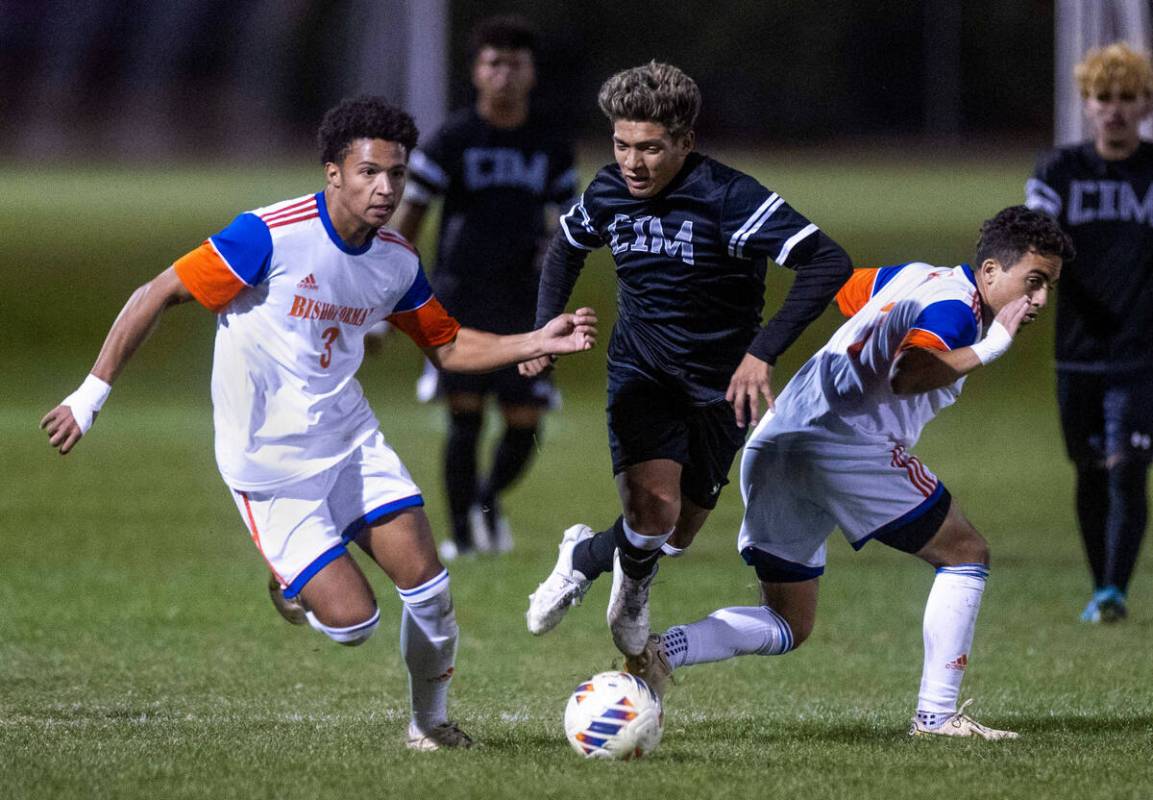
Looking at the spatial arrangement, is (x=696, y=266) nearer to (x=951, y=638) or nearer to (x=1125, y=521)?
(x=951, y=638)

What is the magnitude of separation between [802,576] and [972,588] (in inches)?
22.1

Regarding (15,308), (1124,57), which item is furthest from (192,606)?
(15,308)

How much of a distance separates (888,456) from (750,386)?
24.6 inches

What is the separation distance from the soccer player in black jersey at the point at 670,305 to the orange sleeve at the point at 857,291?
305 millimetres

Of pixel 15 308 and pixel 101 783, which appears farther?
pixel 15 308

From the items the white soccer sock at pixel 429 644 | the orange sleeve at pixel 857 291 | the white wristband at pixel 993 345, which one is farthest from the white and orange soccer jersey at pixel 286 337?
the white wristband at pixel 993 345

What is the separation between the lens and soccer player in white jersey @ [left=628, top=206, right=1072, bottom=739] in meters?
5.21

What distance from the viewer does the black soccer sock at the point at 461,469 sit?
970cm

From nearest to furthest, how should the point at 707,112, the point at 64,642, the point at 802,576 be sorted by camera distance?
the point at 802,576, the point at 64,642, the point at 707,112

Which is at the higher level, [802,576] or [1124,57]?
[1124,57]

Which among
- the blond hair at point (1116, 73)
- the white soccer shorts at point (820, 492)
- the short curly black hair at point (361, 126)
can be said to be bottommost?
the white soccer shorts at point (820, 492)

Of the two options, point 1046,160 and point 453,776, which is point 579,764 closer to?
point 453,776

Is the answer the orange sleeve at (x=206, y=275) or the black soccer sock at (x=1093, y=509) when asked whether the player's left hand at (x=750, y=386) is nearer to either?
the orange sleeve at (x=206, y=275)

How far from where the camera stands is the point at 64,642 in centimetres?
732
